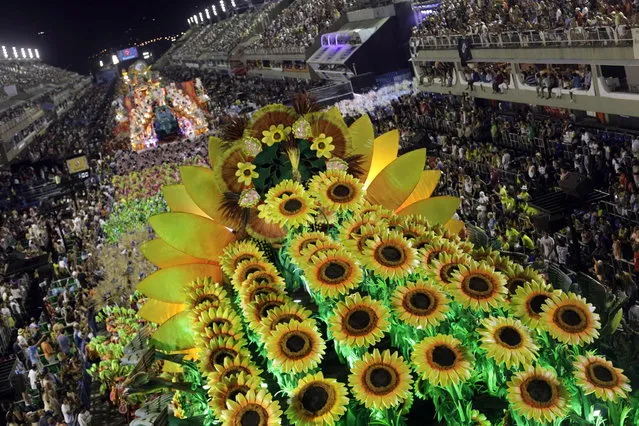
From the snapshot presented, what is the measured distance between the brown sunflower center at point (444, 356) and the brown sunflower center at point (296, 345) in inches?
29.0

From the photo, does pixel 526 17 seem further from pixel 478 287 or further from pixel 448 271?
pixel 478 287

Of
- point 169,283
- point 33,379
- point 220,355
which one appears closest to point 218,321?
point 220,355

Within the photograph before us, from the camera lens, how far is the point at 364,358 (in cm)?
408

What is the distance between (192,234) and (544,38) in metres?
19.2

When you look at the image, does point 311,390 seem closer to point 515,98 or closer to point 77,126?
point 515,98

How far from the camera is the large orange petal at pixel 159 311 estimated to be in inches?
237

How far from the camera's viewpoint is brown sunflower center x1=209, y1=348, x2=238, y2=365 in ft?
14.8

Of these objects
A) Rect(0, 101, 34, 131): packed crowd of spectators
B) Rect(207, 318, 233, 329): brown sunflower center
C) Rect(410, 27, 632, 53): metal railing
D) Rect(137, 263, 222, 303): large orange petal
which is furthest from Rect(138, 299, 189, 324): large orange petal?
Rect(0, 101, 34, 131): packed crowd of spectators

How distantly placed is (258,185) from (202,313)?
1409 millimetres

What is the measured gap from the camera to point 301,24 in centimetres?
6278

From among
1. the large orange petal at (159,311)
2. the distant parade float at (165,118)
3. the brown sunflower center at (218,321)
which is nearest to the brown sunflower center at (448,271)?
the brown sunflower center at (218,321)

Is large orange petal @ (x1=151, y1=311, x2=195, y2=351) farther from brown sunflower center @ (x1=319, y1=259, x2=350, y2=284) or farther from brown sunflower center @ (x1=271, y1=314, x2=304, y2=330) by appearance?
brown sunflower center @ (x1=319, y1=259, x2=350, y2=284)

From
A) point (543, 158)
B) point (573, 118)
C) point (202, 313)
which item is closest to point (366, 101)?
point (573, 118)

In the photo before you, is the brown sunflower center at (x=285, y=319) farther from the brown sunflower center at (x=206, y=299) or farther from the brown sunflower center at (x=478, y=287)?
the brown sunflower center at (x=478, y=287)
